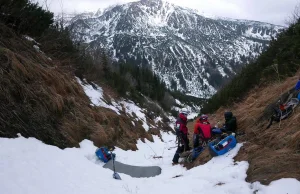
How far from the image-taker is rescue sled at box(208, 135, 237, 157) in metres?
6.90

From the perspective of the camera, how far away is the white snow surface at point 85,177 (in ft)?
14.4

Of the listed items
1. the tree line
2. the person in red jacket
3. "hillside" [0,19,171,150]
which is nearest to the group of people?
the person in red jacket

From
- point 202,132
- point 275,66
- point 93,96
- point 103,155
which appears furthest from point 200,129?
point 93,96

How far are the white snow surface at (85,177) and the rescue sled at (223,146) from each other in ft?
0.44

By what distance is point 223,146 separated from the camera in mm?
6969

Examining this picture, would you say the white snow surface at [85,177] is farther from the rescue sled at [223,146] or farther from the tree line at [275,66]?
the tree line at [275,66]

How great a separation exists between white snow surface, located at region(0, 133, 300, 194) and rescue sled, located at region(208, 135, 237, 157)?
0.44 ft

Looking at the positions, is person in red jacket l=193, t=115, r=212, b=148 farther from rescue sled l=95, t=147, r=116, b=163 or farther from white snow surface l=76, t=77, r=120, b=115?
white snow surface l=76, t=77, r=120, b=115

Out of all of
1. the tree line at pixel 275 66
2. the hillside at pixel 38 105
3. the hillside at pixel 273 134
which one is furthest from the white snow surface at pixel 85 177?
the tree line at pixel 275 66

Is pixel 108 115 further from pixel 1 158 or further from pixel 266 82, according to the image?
pixel 1 158

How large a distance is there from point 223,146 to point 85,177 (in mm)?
3264

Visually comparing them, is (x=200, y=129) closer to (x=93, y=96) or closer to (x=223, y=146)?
(x=223, y=146)

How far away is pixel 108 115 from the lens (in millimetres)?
12680

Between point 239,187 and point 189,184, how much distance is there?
→ 3.59 ft
